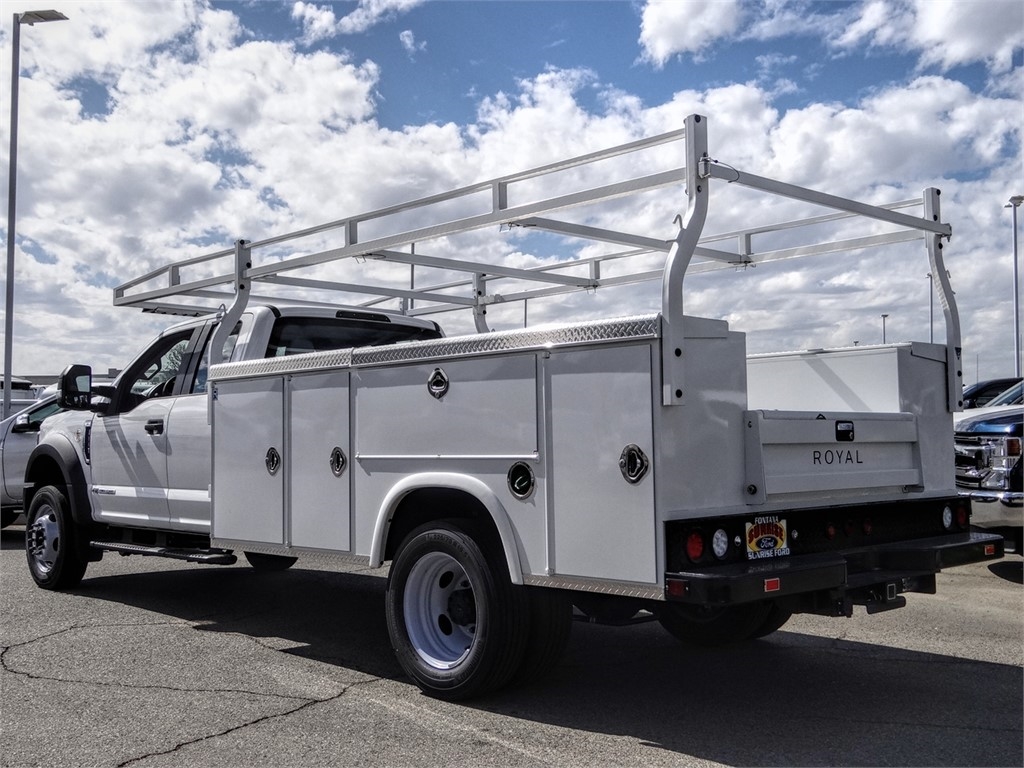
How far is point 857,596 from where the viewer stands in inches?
196

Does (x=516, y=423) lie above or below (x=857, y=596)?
above

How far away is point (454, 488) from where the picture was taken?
17.0ft

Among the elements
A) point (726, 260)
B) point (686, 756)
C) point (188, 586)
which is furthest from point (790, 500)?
point (188, 586)

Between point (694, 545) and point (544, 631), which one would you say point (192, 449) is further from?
point (694, 545)

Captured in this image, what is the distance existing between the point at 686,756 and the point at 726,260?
3701 millimetres

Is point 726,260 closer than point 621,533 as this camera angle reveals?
No

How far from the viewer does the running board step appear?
690 cm

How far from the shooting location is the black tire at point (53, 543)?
8.46 m

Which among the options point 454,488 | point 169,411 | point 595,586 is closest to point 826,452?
point 595,586

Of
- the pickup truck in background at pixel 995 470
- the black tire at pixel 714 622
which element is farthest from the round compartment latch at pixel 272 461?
the pickup truck in background at pixel 995 470

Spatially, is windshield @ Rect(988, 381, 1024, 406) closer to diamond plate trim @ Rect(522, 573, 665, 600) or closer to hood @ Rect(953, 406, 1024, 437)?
hood @ Rect(953, 406, 1024, 437)

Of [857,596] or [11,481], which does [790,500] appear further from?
[11,481]

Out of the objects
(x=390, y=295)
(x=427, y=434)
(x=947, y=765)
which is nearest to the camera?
(x=947, y=765)

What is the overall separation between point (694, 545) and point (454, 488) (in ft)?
4.37
